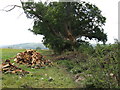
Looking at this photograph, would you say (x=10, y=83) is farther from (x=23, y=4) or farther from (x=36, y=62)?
(x=23, y=4)

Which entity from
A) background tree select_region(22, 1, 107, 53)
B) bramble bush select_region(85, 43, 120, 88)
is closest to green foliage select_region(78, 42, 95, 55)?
background tree select_region(22, 1, 107, 53)

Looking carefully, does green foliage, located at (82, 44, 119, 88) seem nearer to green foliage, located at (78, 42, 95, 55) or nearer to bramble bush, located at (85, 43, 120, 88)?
bramble bush, located at (85, 43, 120, 88)

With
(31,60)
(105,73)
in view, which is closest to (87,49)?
(31,60)

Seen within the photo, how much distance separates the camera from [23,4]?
20.7m

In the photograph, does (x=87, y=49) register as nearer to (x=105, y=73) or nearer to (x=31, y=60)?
(x=31, y=60)

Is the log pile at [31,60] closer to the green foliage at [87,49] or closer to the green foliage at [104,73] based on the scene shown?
the green foliage at [87,49]

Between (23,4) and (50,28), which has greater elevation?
(23,4)

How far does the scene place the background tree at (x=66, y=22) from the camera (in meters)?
19.1

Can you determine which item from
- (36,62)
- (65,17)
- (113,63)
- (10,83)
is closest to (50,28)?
(65,17)

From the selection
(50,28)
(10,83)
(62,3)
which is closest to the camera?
(10,83)

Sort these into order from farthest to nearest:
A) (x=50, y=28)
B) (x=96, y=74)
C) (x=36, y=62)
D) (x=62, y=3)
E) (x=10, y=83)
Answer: (x=50, y=28) < (x=62, y=3) < (x=36, y=62) < (x=10, y=83) < (x=96, y=74)

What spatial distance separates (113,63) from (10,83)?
481cm

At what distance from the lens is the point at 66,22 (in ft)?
68.5

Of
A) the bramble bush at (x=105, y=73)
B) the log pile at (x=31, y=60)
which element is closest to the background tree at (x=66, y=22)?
the log pile at (x=31, y=60)
